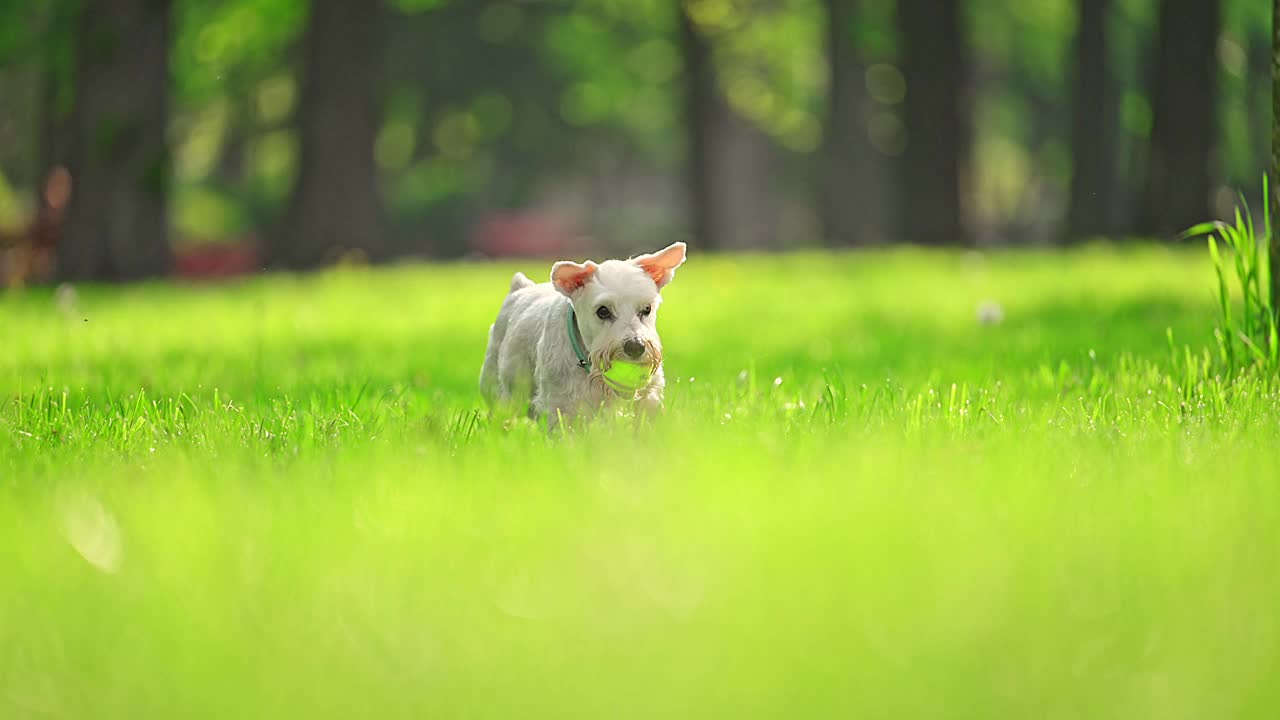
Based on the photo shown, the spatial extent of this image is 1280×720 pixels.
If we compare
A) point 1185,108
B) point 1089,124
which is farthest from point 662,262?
point 1089,124

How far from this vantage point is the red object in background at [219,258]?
2906cm

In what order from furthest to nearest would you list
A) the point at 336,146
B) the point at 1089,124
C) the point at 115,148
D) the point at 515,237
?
1. the point at 515,237
2. the point at 1089,124
3. the point at 336,146
4. the point at 115,148

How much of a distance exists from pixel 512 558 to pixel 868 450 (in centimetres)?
137

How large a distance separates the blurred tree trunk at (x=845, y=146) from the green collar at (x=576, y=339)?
2018 centimetres

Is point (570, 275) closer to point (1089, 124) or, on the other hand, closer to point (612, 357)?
point (612, 357)

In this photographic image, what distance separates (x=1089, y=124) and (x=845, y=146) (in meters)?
4.87

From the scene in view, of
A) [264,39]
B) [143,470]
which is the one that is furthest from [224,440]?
[264,39]

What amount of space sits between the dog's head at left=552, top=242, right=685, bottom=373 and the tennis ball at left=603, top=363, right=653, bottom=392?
32mm

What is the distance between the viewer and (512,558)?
2.74 m

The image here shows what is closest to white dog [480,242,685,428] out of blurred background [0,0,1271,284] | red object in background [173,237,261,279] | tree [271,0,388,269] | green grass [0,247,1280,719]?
green grass [0,247,1280,719]

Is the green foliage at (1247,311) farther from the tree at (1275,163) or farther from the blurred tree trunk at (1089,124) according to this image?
the blurred tree trunk at (1089,124)

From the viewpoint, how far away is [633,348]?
437 cm

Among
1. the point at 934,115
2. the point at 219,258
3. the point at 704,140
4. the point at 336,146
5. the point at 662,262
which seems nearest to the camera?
the point at 662,262

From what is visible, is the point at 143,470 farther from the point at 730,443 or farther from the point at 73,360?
the point at 73,360
